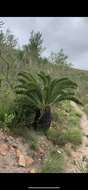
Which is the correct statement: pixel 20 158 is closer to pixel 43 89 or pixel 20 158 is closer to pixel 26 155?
pixel 26 155

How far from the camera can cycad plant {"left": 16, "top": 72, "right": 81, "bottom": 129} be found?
3324mm

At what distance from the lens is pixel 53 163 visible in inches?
114

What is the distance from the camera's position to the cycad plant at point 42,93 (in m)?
3.32

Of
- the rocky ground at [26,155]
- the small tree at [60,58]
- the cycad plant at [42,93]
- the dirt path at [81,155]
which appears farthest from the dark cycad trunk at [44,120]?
the small tree at [60,58]

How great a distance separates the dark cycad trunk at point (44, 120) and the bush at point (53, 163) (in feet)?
0.96

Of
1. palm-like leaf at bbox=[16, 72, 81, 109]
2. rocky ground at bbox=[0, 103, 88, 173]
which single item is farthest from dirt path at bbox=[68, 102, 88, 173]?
palm-like leaf at bbox=[16, 72, 81, 109]

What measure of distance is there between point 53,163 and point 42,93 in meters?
0.69

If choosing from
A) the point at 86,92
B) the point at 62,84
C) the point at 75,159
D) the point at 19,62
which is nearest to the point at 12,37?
the point at 19,62

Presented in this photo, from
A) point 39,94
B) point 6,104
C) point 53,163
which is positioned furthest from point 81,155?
point 6,104

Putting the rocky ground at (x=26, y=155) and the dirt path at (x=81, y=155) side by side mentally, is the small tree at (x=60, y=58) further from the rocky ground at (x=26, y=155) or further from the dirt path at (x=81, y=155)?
the rocky ground at (x=26, y=155)

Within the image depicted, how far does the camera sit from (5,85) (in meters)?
3.52

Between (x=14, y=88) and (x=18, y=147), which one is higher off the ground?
(x=14, y=88)
